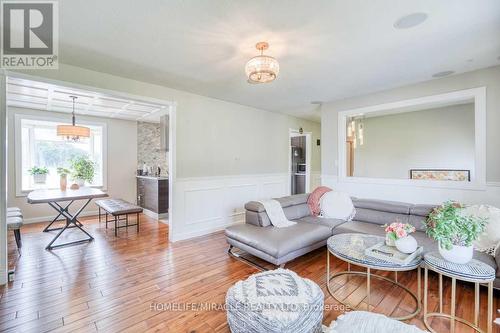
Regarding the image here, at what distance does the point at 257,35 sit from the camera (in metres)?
2.20

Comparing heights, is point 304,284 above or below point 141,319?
above

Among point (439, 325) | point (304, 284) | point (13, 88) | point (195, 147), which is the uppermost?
point (13, 88)

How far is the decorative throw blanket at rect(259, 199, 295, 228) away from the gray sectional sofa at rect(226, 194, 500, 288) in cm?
7

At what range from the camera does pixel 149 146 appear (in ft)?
21.2

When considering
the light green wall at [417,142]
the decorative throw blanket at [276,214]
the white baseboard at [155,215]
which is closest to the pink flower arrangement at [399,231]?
the decorative throw blanket at [276,214]

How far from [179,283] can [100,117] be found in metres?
4.95

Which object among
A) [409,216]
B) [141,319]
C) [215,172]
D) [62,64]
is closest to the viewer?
[141,319]

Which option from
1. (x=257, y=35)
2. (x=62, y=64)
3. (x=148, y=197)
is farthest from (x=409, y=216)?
(x=148, y=197)

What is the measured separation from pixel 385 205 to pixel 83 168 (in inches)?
245

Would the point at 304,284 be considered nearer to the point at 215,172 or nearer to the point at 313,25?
the point at 313,25

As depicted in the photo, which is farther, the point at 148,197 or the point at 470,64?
the point at 148,197

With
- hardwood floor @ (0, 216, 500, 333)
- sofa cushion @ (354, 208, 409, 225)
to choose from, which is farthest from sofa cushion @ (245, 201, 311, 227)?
sofa cushion @ (354, 208, 409, 225)

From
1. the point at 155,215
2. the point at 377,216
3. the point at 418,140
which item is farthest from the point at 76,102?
the point at 418,140

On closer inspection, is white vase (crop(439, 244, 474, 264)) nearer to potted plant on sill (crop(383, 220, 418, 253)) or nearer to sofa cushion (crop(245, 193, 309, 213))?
potted plant on sill (crop(383, 220, 418, 253))
